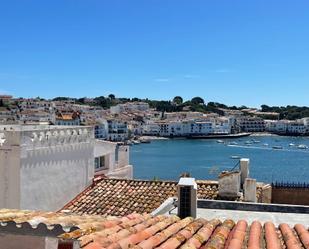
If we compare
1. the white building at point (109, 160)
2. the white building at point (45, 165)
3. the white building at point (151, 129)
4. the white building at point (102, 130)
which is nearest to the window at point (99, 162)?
the white building at point (109, 160)

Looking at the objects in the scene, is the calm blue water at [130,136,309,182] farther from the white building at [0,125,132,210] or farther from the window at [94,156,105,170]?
the white building at [0,125,132,210]

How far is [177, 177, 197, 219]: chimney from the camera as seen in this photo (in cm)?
860

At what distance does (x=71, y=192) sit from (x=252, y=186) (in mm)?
5884

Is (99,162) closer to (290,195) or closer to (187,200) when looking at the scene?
(187,200)

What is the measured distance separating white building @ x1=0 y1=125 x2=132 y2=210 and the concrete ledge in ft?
16.5

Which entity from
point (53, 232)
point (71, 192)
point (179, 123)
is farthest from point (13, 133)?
point (179, 123)

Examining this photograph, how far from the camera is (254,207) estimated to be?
10.4 metres

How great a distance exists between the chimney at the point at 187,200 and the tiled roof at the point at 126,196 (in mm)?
5333

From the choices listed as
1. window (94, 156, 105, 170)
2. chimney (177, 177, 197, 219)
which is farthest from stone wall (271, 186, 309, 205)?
chimney (177, 177, 197, 219)

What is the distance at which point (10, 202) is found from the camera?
500 inches

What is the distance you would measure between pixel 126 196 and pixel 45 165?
3025mm

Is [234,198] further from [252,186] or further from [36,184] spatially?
[36,184]

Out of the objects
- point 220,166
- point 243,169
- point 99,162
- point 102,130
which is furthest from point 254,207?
point 102,130

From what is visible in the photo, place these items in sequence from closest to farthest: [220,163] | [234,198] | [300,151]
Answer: [234,198] < [220,163] < [300,151]
